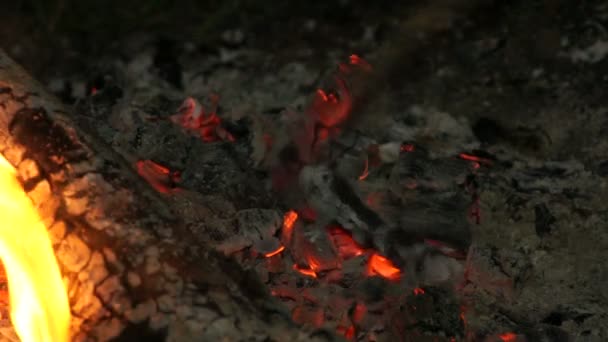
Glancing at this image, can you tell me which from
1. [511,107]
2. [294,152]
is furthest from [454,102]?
[294,152]

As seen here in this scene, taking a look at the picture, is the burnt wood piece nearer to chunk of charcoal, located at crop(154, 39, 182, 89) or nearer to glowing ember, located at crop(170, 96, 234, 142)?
glowing ember, located at crop(170, 96, 234, 142)

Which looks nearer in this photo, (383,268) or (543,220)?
(383,268)

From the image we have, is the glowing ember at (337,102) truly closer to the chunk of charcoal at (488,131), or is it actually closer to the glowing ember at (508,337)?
the chunk of charcoal at (488,131)

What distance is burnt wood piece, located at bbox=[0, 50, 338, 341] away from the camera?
49.0 inches

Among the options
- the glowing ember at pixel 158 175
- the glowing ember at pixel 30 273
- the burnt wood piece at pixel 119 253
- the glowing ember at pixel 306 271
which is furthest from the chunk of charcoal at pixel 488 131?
the glowing ember at pixel 30 273

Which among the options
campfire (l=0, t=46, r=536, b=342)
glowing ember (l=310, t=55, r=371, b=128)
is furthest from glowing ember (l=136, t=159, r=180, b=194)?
glowing ember (l=310, t=55, r=371, b=128)

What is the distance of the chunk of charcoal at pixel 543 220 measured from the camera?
1861mm

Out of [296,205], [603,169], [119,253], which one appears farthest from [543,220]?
[119,253]

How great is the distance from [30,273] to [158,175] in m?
0.59

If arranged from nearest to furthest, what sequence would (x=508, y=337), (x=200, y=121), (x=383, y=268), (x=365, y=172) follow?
(x=508, y=337) < (x=383, y=268) < (x=365, y=172) < (x=200, y=121)

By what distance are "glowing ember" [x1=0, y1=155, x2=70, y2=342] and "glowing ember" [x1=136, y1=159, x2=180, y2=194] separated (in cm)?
44

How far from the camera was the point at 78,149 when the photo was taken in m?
1.41

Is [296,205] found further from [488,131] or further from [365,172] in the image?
[488,131]

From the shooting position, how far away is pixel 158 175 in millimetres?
1842
